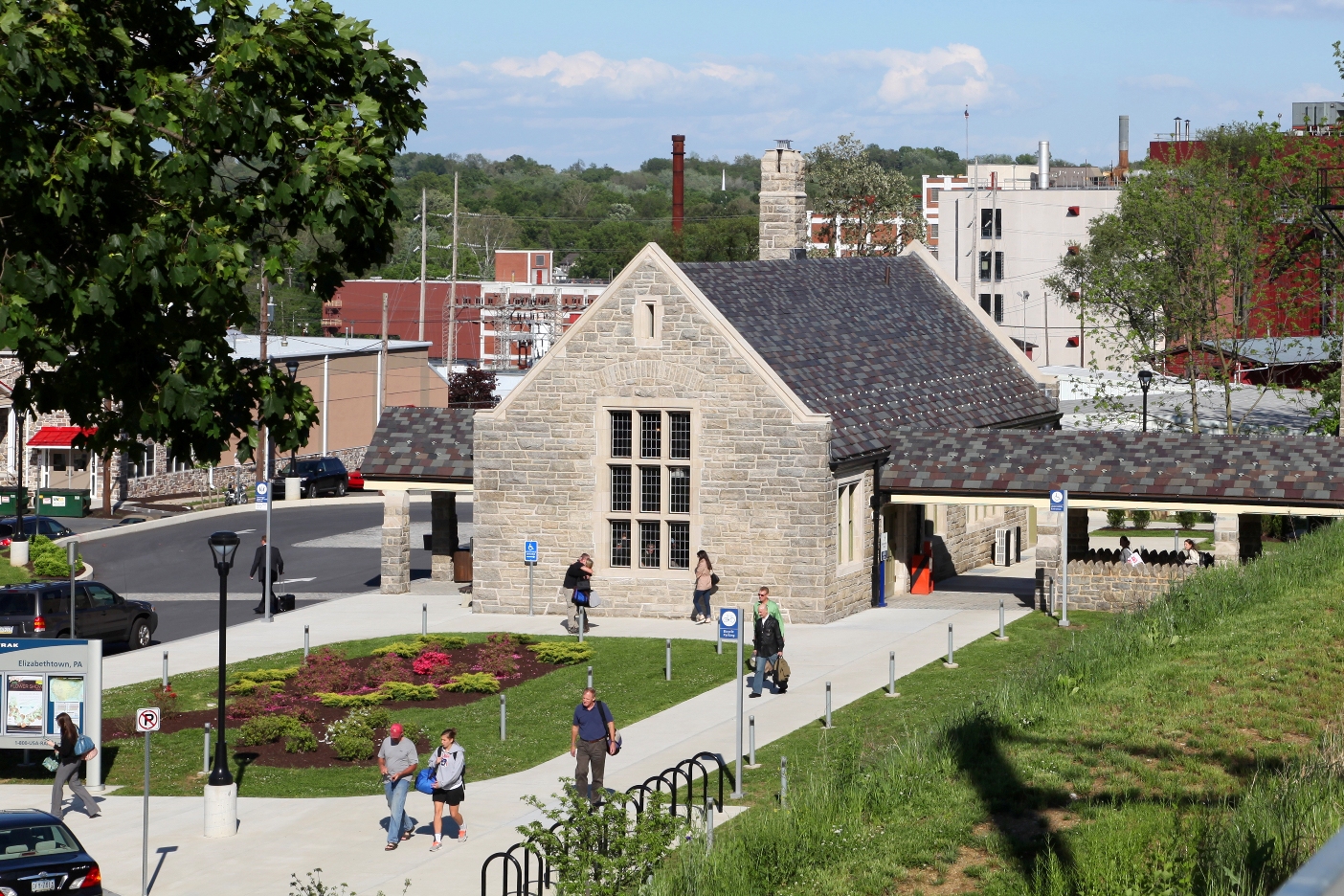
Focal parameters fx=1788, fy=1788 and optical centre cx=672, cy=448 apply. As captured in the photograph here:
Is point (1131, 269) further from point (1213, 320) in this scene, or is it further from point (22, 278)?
point (22, 278)

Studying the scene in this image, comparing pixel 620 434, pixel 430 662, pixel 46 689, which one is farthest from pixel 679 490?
pixel 46 689

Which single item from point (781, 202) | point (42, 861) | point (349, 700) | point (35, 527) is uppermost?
point (781, 202)

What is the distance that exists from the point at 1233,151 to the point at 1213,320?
24.8 meters

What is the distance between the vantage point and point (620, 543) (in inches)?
1448

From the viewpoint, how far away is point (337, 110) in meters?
15.8

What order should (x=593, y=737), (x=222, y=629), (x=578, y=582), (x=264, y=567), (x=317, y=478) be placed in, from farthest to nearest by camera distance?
(x=317, y=478), (x=264, y=567), (x=578, y=582), (x=222, y=629), (x=593, y=737)

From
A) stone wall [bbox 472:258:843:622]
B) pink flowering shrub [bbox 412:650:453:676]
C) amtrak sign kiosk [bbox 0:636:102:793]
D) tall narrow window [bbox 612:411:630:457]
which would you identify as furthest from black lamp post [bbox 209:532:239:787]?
tall narrow window [bbox 612:411:630:457]

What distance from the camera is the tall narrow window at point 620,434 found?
36.5 m

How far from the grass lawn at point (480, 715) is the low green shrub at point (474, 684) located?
11.2 inches

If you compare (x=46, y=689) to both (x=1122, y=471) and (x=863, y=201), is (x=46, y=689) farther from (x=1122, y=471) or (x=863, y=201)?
(x=863, y=201)

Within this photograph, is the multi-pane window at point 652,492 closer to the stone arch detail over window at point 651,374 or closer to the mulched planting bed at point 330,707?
the stone arch detail over window at point 651,374

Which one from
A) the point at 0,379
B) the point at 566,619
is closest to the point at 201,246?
the point at 566,619

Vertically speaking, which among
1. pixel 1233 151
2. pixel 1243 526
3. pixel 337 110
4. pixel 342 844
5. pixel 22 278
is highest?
pixel 1233 151

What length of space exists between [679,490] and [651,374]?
7.91 ft
